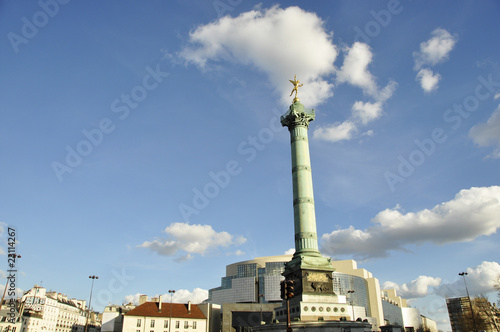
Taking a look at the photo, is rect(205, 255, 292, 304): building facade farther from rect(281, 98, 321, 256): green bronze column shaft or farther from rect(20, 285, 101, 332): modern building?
rect(281, 98, 321, 256): green bronze column shaft

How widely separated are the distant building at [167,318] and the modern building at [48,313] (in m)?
23.5

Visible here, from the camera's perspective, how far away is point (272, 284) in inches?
4525

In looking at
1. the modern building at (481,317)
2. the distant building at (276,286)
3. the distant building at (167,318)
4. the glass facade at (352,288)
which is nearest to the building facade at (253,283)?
the distant building at (276,286)

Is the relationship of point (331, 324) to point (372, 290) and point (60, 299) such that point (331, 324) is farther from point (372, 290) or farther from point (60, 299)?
point (372, 290)

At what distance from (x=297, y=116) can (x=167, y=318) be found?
45.3 m

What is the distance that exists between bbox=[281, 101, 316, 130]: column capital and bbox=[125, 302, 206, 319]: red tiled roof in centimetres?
4316

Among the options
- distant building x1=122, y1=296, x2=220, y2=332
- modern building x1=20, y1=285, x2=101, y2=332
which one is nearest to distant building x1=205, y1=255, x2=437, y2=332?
distant building x1=122, y1=296, x2=220, y2=332

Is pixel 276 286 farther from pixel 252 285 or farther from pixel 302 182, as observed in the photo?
pixel 302 182

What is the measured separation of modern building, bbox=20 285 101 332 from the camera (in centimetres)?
8082

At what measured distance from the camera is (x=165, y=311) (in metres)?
71.2

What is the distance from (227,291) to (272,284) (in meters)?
16.7

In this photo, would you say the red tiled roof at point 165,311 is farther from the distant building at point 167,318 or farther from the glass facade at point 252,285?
the glass facade at point 252,285

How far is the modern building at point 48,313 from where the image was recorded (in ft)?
265

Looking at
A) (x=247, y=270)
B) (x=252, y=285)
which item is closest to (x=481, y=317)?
(x=252, y=285)
